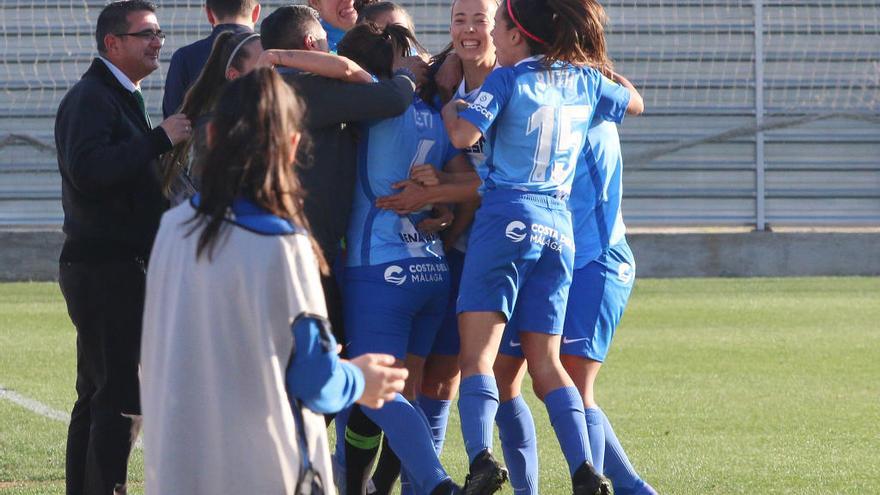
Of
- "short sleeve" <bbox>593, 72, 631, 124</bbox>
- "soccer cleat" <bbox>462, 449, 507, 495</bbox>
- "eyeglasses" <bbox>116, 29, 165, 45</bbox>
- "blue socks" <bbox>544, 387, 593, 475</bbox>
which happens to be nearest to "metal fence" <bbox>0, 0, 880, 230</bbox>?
"eyeglasses" <bbox>116, 29, 165, 45</bbox>

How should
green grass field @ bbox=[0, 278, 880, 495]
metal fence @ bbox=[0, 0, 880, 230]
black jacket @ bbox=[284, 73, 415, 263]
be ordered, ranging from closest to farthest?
black jacket @ bbox=[284, 73, 415, 263] < green grass field @ bbox=[0, 278, 880, 495] < metal fence @ bbox=[0, 0, 880, 230]

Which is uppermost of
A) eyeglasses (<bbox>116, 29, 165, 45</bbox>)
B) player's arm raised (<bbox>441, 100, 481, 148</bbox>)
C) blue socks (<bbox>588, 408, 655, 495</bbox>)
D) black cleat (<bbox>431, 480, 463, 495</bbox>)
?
eyeglasses (<bbox>116, 29, 165, 45</bbox>)

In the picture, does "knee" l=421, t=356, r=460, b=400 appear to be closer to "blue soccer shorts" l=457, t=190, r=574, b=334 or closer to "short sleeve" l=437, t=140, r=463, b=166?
"blue soccer shorts" l=457, t=190, r=574, b=334

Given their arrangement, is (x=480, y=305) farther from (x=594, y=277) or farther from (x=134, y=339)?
(x=134, y=339)

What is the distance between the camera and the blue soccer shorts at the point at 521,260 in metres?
4.60

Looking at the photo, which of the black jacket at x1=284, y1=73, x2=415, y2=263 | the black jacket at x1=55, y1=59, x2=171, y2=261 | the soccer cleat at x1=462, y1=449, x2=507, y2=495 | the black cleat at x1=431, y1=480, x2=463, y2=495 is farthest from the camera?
the black jacket at x1=55, y1=59, x2=171, y2=261

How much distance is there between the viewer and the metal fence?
1684 cm

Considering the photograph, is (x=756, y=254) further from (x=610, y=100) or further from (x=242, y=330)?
(x=242, y=330)

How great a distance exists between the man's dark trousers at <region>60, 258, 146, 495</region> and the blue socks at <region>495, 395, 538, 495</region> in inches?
49.5

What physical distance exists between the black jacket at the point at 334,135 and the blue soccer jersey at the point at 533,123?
0.98 ft

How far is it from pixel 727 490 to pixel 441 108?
74.4 inches

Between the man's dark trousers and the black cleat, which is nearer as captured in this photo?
the black cleat

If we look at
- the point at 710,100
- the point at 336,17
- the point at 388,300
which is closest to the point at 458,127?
the point at 388,300

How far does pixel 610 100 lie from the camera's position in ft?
16.1
